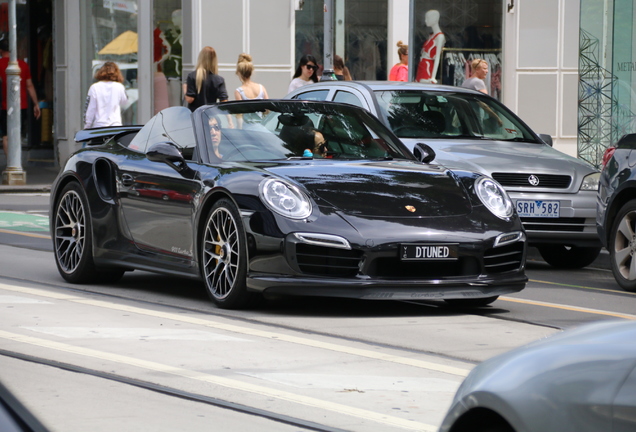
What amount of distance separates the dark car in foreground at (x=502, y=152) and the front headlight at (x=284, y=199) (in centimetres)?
297

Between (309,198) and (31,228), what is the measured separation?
6.82m

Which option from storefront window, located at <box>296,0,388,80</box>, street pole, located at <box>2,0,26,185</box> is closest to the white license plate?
storefront window, located at <box>296,0,388,80</box>

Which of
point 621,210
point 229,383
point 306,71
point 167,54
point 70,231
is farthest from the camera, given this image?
point 167,54

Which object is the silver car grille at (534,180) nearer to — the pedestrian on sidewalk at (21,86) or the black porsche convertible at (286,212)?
the black porsche convertible at (286,212)

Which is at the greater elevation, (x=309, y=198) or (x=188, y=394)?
(x=309, y=198)

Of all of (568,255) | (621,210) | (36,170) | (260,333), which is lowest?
(36,170)

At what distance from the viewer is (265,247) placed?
7023 mm

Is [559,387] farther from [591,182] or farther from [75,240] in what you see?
[591,182]

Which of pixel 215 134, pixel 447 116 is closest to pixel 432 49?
pixel 447 116

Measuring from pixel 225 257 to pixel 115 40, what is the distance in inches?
677

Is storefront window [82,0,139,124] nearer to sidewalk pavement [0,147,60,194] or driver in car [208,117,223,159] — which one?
sidewalk pavement [0,147,60,194]

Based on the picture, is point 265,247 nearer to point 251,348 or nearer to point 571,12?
point 251,348

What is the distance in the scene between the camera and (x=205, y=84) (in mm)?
14320

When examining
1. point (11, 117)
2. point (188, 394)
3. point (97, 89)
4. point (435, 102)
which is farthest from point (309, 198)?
point (11, 117)
